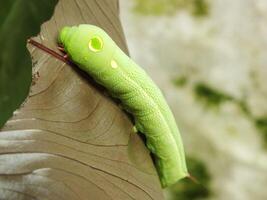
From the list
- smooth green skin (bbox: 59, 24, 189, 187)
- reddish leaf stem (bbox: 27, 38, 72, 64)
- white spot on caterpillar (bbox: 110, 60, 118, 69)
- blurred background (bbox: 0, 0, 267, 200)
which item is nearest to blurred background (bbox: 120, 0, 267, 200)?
blurred background (bbox: 0, 0, 267, 200)

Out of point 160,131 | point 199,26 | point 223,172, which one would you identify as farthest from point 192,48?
point 160,131

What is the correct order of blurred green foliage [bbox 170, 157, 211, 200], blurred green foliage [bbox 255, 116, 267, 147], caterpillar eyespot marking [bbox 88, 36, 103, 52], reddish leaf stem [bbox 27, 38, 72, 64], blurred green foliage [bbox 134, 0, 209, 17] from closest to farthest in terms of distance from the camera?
reddish leaf stem [bbox 27, 38, 72, 64] < caterpillar eyespot marking [bbox 88, 36, 103, 52] < blurred green foliage [bbox 170, 157, 211, 200] < blurred green foliage [bbox 255, 116, 267, 147] < blurred green foliage [bbox 134, 0, 209, 17]

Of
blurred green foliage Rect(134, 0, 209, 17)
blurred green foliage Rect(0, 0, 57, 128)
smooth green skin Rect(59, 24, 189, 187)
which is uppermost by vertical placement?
blurred green foliage Rect(134, 0, 209, 17)

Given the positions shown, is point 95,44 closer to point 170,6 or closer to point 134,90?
point 134,90

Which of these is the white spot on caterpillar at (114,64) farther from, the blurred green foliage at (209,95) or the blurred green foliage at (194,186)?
the blurred green foliage at (209,95)

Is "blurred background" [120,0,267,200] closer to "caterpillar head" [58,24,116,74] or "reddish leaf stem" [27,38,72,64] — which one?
"caterpillar head" [58,24,116,74]

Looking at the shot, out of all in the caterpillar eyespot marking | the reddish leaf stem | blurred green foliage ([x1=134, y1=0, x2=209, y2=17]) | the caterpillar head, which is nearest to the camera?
the reddish leaf stem

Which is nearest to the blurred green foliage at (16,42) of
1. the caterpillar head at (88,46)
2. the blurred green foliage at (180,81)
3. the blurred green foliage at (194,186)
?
the caterpillar head at (88,46)
